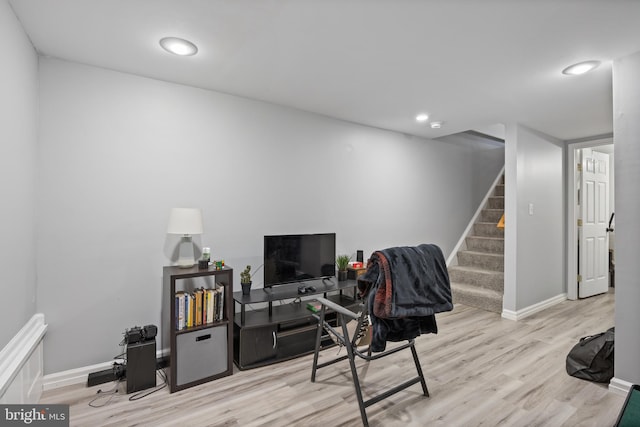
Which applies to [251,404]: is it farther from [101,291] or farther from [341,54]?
[341,54]

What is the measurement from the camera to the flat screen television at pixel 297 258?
2885 mm

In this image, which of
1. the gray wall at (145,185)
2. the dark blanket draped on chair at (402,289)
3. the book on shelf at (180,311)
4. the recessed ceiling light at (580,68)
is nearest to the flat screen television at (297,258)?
the gray wall at (145,185)

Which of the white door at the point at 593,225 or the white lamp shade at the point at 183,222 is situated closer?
the white lamp shade at the point at 183,222

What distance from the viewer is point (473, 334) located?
3.32m

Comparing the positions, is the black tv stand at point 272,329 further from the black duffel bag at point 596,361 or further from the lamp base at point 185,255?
the black duffel bag at point 596,361

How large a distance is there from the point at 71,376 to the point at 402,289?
95.2 inches

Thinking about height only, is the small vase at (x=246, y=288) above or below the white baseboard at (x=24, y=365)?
above

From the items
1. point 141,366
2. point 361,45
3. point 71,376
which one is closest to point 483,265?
point 361,45

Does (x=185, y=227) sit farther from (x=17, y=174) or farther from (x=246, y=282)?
(x=17, y=174)

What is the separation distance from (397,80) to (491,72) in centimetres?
70

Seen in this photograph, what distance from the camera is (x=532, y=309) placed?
3.98 meters

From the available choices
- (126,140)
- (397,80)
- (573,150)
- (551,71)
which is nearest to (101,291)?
(126,140)

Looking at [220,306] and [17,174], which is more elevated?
[17,174]

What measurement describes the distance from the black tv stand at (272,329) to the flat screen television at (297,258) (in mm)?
139
